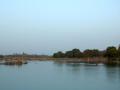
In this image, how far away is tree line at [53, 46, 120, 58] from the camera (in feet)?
267

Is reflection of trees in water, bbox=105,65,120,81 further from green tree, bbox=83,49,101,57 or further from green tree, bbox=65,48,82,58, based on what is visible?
green tree, bbox=65,48,82,58

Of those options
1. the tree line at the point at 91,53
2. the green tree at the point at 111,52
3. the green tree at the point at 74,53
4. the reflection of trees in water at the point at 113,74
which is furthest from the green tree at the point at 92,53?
the reflection of trees in water at the point at 113,74

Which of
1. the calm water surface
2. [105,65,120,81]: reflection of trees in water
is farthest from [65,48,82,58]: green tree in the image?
the calm water surface

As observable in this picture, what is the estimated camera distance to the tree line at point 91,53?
3204 inches

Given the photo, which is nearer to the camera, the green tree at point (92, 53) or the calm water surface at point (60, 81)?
the calm water surface at point (60, 81)

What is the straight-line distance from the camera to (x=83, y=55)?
330 ft

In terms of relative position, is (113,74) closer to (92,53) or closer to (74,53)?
(92,53)

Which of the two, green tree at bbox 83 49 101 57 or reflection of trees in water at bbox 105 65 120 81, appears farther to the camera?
green tree at bbox 83 49 101 57

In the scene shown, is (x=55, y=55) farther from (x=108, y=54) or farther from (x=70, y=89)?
(x=70, y=89)

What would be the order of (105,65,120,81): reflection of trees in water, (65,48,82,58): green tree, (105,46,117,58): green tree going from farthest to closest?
(65,48,82,58): green tree < (105,46,117,58): green tree < (105,65,120,81): reflection of trees in water

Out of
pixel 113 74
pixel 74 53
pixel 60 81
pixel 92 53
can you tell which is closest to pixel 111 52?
pixel 92 53

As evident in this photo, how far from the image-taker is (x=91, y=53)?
9869 cm

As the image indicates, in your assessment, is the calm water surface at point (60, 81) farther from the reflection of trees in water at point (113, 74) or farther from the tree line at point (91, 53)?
the tree line at point (91, 53)

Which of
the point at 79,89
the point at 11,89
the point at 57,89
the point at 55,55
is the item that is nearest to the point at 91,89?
the point at 79,89
